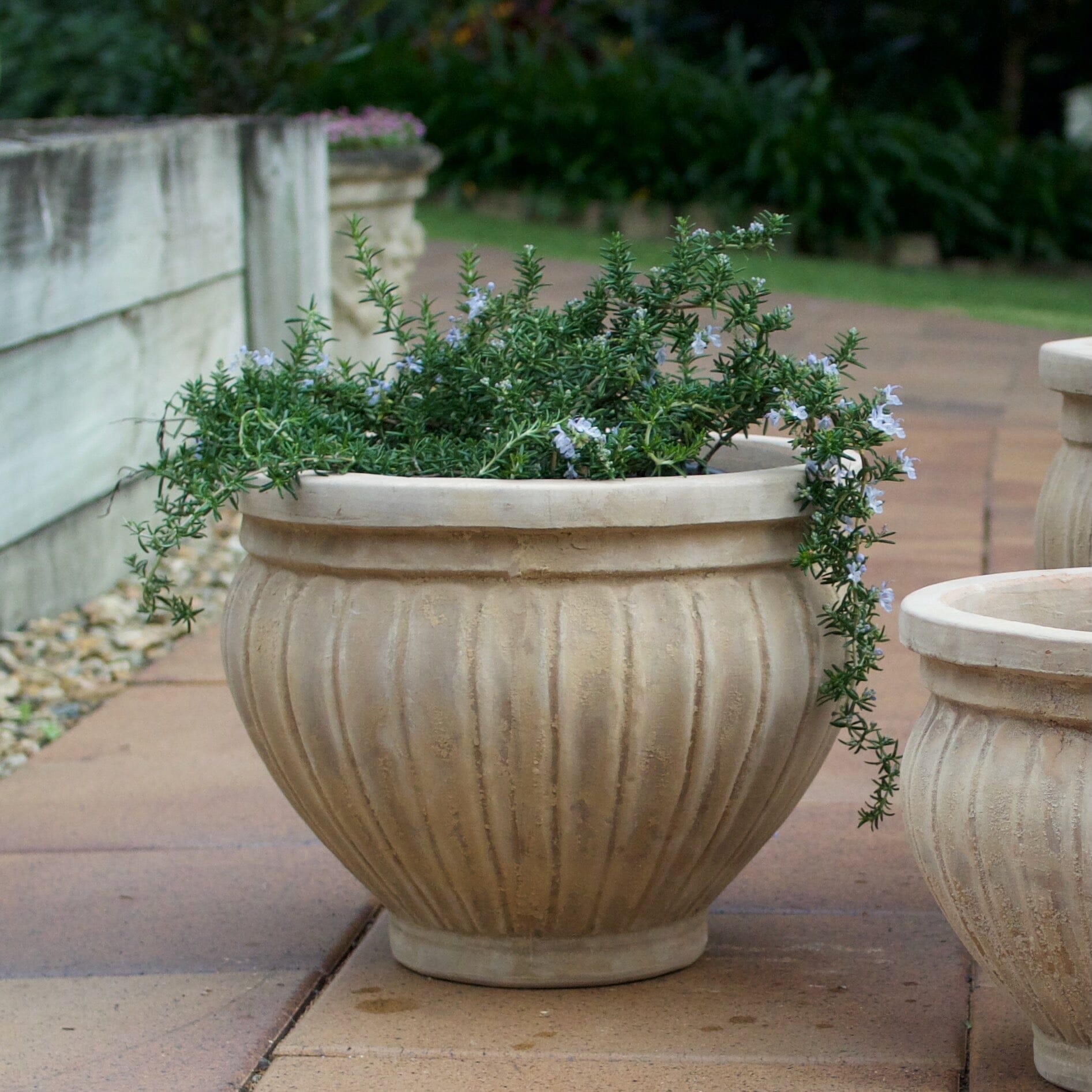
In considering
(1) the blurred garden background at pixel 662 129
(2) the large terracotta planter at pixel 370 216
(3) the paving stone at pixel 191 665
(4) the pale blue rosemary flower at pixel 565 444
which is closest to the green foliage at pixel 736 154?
(1) the blurred garden background at pixel 662 129

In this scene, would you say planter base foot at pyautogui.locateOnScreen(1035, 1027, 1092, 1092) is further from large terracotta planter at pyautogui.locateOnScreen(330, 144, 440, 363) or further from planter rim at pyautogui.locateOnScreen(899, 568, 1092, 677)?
large terracotta planter at pyautogui.locateOnScreen(330, 144, 440, 363)

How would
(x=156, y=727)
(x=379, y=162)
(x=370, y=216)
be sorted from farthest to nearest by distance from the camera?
1. (x=370, y=216)
2. (x=379, y=162)
3. (x=156, y=727)

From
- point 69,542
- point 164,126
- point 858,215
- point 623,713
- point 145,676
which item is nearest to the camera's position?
point 623,713

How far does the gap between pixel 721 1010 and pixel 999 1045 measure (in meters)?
0.36

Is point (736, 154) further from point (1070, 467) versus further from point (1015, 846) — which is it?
point (1015, 846)

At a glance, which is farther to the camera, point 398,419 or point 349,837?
point 398,419

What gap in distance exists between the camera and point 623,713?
2092 mm

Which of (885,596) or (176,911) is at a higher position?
(885,596)

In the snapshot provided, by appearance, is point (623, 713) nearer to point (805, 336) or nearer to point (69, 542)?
point (69, 542)

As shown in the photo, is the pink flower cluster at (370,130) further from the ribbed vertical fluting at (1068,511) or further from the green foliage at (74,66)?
the ribbed vertical fluting at (1068,511)

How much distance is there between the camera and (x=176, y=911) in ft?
8.63

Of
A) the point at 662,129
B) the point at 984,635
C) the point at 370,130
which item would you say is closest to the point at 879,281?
the point at 662,129

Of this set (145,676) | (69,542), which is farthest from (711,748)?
(69,542)

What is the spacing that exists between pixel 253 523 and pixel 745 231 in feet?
2.64
